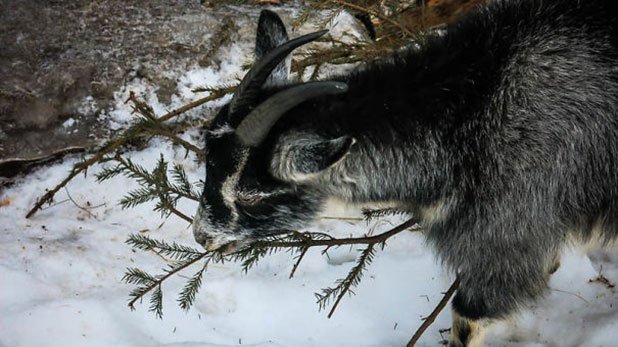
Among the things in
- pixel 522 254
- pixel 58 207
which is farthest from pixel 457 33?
pixel 58 207

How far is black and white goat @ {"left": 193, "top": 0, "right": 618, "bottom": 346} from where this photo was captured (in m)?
2.72

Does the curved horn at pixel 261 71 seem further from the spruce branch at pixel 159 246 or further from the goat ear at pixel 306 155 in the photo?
the spruce branch at pixel 159 246

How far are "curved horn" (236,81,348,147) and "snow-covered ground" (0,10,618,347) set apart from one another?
1272mm

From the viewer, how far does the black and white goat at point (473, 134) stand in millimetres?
2723

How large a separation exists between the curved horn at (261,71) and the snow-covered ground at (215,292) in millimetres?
1338

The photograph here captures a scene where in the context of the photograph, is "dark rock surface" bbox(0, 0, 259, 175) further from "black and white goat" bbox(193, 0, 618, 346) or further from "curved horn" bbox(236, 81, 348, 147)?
"curved horn" bbox(236, 81, 348, 147)

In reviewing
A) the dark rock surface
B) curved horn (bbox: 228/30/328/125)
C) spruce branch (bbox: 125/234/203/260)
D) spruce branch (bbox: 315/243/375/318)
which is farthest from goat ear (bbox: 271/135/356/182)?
the dark rock surface

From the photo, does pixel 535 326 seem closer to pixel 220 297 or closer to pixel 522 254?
pixel 522 254

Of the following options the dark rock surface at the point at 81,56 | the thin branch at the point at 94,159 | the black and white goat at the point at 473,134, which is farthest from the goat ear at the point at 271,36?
the dark rock surface at the point at 81,56

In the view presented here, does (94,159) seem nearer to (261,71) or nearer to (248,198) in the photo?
(248,198)

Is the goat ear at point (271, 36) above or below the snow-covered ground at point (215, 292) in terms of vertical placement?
above

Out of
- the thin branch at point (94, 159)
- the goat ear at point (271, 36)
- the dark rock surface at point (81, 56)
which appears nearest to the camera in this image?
the goat ear at point (271, 36)

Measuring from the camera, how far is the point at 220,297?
12.7 ft

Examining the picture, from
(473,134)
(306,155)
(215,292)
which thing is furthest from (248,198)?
(215,292)
